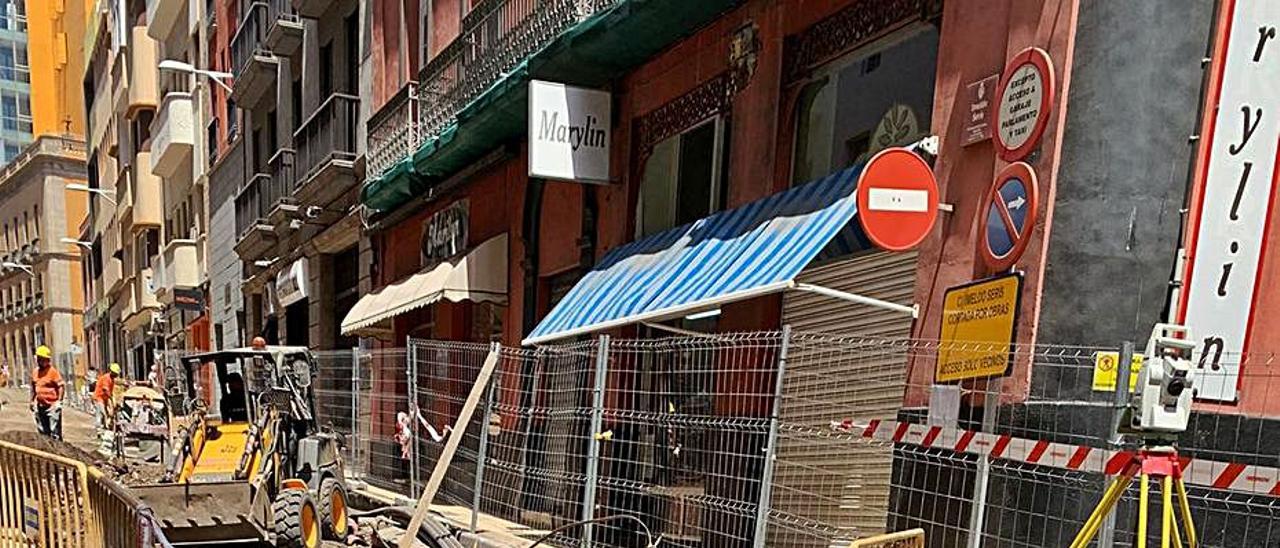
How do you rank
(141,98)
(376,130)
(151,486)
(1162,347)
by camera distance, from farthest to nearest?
(141,98), (376,130), (151,486), (1162,347)

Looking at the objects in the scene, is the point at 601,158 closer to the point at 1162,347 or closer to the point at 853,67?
the point at 853,67

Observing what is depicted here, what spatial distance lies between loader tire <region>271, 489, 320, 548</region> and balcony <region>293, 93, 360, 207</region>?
9.53m

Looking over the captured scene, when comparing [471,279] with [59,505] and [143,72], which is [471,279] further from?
[143,72]

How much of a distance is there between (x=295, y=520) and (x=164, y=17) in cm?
2685

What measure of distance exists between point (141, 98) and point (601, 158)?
27.9 m

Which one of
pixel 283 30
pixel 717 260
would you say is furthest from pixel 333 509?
pixel 283 30

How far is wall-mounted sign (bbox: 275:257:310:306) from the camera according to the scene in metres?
18.5

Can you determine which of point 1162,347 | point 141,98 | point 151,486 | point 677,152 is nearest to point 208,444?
point 151,486

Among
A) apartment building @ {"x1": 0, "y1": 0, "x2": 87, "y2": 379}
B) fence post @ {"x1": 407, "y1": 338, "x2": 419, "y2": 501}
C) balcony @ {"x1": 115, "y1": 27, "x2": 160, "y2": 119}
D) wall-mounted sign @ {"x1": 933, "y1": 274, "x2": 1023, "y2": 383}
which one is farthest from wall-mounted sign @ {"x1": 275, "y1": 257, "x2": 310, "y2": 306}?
apartment building @ {"x1": 0, "y1": 0, "x2": 87, "y2": 379}

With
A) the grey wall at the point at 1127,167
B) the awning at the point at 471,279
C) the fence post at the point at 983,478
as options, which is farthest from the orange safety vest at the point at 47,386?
the grey wall at the point at 1127,167

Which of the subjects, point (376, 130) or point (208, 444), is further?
point (376, 130)

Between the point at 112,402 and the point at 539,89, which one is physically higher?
the point at 539,89

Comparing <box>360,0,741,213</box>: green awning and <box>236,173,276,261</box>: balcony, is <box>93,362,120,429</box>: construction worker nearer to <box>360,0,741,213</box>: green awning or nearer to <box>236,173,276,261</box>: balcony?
<box>236,173,276,261</box>: balcony

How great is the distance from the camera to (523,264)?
11.0 metres
